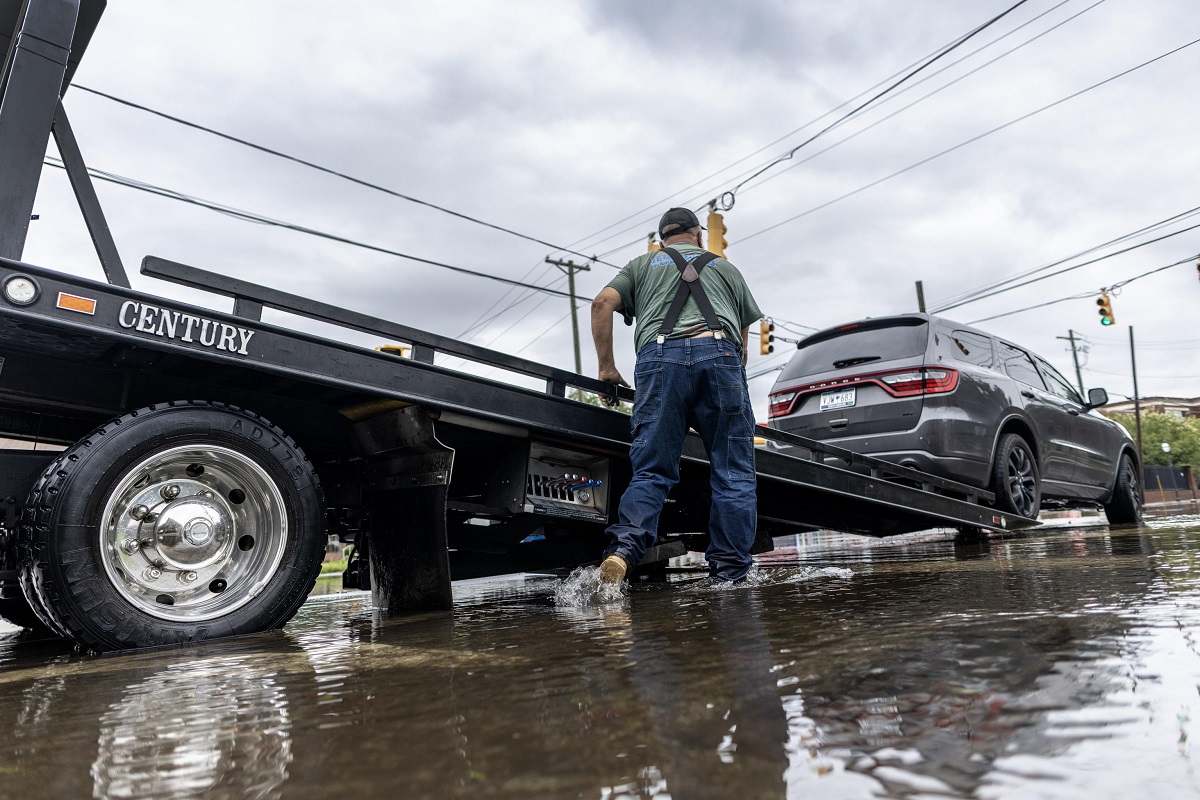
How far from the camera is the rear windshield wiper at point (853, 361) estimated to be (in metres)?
6.39

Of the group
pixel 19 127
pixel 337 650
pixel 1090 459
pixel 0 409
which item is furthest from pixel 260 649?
pixel 1090 459

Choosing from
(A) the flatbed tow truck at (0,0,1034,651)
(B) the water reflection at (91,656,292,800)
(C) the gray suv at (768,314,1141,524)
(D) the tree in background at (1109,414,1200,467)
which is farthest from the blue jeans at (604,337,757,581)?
(D) the tree in background at (1109,414,1200,467)

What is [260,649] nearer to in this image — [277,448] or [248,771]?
[277,448]

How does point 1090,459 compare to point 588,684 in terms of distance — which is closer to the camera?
point 588,684

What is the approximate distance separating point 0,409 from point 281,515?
1.30 metres

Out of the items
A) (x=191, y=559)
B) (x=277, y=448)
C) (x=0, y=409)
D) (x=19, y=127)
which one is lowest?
(x=191, y=559)

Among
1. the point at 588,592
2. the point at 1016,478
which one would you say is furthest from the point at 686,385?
the point at 1016,478

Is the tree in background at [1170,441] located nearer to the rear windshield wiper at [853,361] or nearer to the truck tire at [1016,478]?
the truck tire at [1016,478]

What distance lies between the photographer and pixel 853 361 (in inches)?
255

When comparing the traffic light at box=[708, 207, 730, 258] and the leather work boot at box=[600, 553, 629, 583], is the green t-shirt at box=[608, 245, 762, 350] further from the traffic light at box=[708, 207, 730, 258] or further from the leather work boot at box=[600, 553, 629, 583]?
the traffic light at box=[708, 207, 730, 258]

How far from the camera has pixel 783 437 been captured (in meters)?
4.83

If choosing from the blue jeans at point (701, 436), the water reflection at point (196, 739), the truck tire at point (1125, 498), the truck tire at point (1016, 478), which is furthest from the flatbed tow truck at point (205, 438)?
the truck tire at point (1125, 498)

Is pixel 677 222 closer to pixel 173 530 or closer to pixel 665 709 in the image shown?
pixel 173 530

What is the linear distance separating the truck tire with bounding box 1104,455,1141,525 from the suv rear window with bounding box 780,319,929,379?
Result: 13.6 feet
